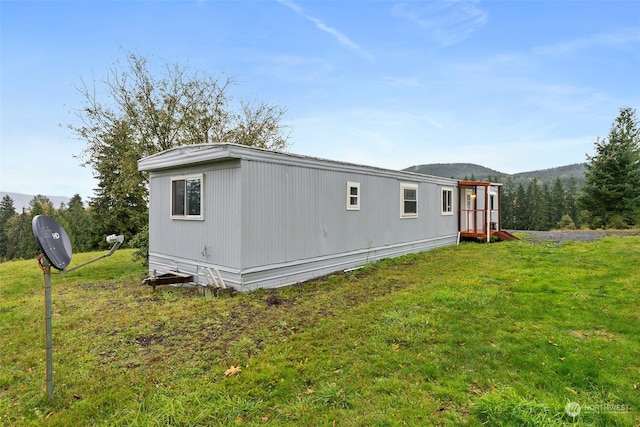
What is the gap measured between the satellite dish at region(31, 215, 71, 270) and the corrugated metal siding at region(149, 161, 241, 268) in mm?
3301

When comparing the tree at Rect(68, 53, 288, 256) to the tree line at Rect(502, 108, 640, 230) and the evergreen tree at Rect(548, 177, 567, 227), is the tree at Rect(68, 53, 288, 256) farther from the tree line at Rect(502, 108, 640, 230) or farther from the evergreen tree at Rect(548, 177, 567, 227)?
the evergreen tree at Rect(548, 177, 567, 227)

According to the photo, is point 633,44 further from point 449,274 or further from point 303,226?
point 303,226

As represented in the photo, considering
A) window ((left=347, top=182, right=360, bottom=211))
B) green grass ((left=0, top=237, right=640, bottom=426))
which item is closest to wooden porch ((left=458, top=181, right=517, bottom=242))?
window ((left=347, top=182, right=360, bottom=211))

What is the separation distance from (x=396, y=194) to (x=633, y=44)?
31.4 feet

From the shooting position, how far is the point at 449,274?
24.0 ft

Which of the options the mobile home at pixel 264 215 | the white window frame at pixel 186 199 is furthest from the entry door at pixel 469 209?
the white window frame at pixel 186 199

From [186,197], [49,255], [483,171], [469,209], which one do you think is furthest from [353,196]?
[483,171]

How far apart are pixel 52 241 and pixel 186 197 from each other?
4.71 meters

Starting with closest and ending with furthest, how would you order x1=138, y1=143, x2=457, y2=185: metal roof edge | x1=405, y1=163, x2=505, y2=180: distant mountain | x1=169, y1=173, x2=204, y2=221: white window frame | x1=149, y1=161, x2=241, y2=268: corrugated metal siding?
x1=138, y1=143, x2=457, y2=185: metal roof edge → x1=149, y1=161, x2=241, y2=268: corrugated metal siding → x1=169, y1=173, x2=204, y2=221: white window frame → x1=405, y1=163, x2=505, y2=180: distant mountain

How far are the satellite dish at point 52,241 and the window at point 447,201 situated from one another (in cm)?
1187

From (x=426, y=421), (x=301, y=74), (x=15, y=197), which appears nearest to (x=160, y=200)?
(x=426, y=421)

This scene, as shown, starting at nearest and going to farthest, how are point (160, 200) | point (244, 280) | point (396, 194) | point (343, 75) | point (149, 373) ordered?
1. point (149, 373)
2. point (244, 280)
3. point (160, 200)
4. point (396, 194)
5. point (343, 75)

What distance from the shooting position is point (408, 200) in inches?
422

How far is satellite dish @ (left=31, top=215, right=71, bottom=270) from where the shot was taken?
2566mm
